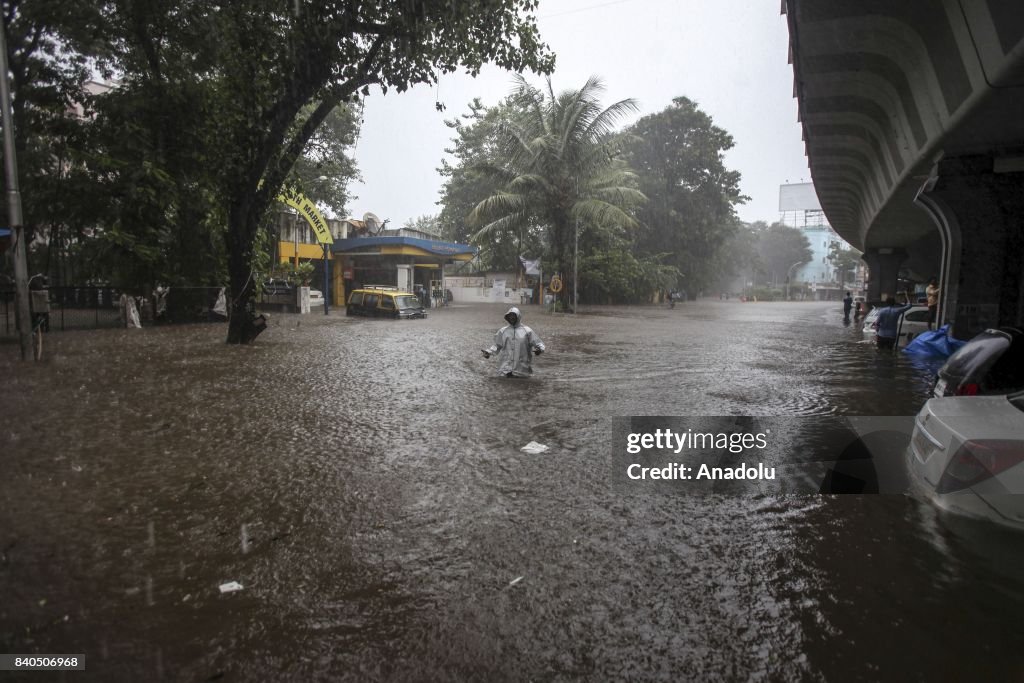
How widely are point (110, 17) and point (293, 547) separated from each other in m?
22.0

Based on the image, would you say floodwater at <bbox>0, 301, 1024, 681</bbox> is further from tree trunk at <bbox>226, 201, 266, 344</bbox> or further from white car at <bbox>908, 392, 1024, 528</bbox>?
tree trunk at <bbox>226, 201, 266, 344</bbox>

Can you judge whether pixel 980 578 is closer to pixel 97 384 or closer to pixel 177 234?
pixel 97 384

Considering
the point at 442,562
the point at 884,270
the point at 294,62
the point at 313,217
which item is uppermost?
the point at 294,62

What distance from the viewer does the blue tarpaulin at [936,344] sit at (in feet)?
38.2

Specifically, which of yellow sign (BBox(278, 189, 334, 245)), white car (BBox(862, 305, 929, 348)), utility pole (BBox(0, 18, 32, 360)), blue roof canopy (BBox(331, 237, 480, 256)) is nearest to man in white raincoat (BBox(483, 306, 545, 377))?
utility pole (BBox(0, 18, 32, 360))

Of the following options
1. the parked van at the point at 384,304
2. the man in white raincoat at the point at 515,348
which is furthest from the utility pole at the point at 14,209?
the parked van at the point at 384,304

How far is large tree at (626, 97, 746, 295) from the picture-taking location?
4934cm

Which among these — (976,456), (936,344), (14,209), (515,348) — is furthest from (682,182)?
(976,456)

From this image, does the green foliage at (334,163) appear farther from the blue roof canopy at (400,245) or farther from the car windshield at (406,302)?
the car windshield at (406,302)

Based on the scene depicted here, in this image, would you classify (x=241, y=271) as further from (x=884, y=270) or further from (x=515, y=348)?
(x=884, y=270)

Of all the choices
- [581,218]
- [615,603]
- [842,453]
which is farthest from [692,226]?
[615,603]

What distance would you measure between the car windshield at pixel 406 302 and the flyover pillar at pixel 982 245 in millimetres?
19335

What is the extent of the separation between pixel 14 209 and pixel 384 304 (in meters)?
15.7

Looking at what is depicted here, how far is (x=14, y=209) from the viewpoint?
10.5 metres
